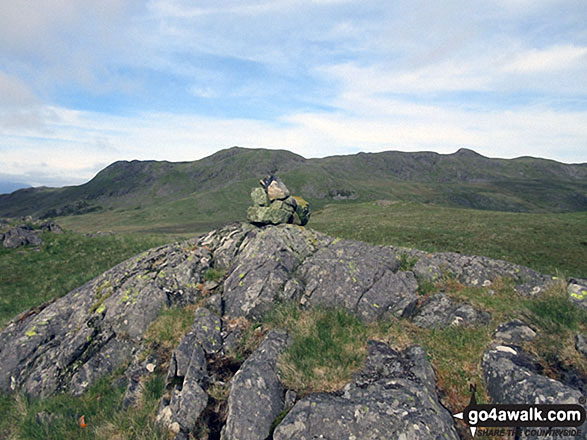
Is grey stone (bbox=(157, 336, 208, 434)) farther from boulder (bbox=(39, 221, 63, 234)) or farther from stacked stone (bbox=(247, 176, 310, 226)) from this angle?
boulder (bbox=(39, 221, 63, 234))

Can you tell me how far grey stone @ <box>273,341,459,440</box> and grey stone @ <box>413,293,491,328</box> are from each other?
253 centimetres

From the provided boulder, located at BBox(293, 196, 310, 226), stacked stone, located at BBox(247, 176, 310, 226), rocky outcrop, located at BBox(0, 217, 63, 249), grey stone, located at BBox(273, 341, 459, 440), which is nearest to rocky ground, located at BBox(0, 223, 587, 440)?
grey stone, located at BBox(273, 341, 459, 440)

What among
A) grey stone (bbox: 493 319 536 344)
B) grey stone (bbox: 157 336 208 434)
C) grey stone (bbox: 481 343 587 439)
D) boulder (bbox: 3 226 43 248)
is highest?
boulder (bbox: 3 226 43 248)

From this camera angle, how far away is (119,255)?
3291 centimetres

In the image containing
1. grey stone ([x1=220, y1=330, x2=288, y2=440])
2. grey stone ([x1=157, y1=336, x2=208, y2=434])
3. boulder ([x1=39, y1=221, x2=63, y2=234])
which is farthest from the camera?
boulder ([x1=39, y1=221, x2=63, y2=234])

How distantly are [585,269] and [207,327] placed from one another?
34.0 metres

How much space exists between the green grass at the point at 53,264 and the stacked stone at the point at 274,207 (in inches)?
486

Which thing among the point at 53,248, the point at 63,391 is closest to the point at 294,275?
the point at 63,391

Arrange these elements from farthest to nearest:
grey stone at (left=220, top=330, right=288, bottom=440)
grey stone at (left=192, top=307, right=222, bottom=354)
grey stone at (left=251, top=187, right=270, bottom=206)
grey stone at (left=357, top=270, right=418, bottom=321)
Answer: grey stone at (left=251, top=187, right=270, bottom=206) < grey stone at (left=357, top=270, right=418, bottom=321) < grey stone at (left=192, top=307, right=222, bottom=354) < grey stone at (left=220, top=330, right=288, bottom=440)

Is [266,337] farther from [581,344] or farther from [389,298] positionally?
[581,344]

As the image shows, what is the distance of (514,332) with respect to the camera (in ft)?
27.3

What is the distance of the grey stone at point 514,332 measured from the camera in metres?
8.12

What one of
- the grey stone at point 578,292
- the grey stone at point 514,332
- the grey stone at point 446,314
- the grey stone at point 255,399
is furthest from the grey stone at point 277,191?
the grey stone at point 578,292

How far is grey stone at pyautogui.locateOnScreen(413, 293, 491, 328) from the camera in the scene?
928 cm
